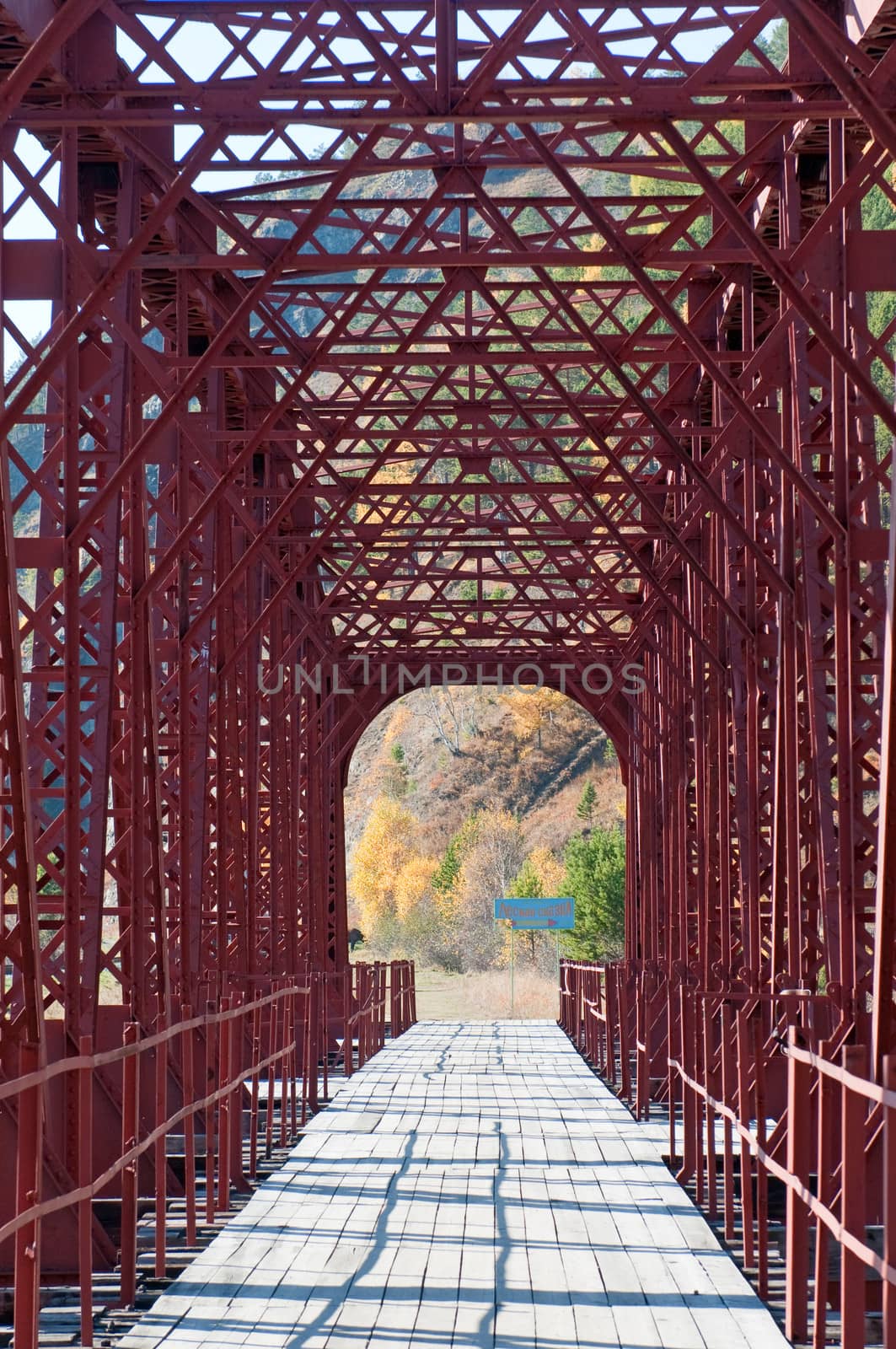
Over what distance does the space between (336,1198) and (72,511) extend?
4.81 meters

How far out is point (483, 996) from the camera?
6706cm

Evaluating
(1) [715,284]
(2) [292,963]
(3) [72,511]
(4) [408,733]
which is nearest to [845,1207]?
(3) [72,511]

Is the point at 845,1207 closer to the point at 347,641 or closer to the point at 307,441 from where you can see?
the point at 307,441

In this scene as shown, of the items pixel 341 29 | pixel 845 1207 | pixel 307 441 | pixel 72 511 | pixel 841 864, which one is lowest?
pixel 845 1207

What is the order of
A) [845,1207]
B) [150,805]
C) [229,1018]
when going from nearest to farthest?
[845,1207] → [150,805] → [229,1018]

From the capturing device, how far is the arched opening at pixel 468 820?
76.4 m

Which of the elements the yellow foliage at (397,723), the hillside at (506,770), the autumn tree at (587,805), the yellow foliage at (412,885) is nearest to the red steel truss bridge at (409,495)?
the autumn tree at (587,805)

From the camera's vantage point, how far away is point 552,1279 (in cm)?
873

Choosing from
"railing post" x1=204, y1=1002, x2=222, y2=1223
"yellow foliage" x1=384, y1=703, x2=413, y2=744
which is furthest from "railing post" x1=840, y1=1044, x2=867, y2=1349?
"yellow foliage" x1=384, y1=703, x2=413, y2=744

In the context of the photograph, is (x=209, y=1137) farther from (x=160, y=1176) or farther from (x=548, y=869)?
(x=548, y=869)

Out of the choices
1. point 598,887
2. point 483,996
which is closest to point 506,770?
point 483,996

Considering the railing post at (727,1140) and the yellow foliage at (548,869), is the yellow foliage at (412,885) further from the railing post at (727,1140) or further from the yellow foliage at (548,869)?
the railing post at (727,1140)

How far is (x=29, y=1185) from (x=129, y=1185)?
2.15 metres

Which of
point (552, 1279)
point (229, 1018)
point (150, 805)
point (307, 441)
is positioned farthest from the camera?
point (307, 441)
